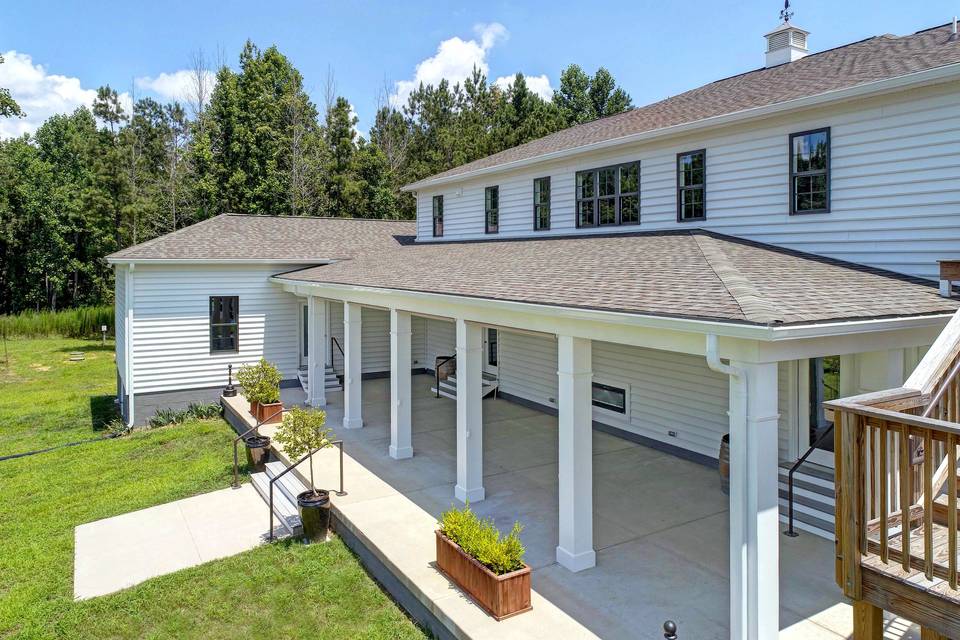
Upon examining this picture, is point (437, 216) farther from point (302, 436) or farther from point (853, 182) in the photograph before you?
point (853, 182)

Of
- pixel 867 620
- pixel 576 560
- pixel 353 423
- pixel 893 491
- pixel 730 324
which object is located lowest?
pixel 576 560

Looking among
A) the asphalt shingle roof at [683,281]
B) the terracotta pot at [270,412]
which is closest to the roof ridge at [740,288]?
the asphalt shingle roof at [683,281]

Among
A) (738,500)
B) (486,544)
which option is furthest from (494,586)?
(738,500)

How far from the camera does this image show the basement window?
12766 millimetres

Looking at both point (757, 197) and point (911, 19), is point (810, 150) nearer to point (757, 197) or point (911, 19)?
point (757, 197)

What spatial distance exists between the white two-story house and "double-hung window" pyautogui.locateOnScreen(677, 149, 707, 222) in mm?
41

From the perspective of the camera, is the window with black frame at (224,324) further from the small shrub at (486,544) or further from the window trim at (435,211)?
the small shrub at (486,544)

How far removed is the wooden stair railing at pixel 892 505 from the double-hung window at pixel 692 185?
7.16 m

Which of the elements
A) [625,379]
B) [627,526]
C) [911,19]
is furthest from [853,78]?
[911,19]

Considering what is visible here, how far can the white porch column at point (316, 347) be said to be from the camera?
15.5 metres

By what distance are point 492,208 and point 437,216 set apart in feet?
10.7

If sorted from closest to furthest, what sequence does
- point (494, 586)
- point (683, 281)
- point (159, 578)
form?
point (494, 586) < point (683, 281) < point (159, 578)

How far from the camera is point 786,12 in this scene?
1418cm

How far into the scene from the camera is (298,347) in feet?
61.1
